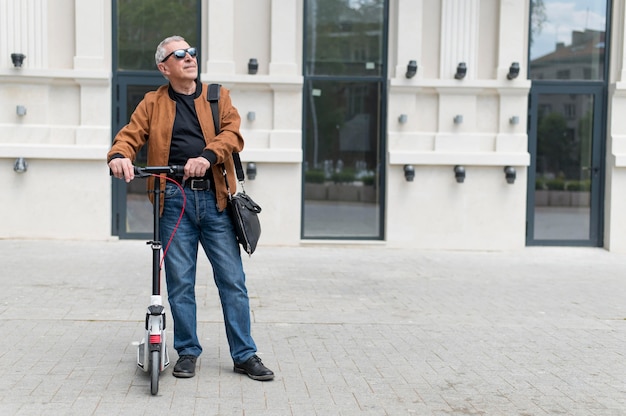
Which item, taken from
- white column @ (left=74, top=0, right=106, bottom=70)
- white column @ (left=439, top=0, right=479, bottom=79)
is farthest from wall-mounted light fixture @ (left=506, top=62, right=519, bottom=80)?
white column @ (left=74, top=0, right=106, bottom=70)

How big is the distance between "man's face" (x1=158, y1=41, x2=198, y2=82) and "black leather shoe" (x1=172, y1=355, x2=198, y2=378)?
1759 mm

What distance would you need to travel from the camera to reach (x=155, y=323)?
5.57 metres

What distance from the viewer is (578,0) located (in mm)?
13711

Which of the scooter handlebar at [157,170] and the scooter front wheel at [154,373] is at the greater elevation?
the scooter handlebar at [157,170]

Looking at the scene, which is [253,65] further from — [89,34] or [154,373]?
[154,373]

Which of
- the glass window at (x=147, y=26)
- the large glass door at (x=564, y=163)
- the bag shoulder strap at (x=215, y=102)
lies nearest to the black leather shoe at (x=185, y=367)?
the bag shoulder strap at (x=215, y=102)

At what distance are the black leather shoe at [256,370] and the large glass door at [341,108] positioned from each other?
7491mm

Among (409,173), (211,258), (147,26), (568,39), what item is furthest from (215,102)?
(568,39)

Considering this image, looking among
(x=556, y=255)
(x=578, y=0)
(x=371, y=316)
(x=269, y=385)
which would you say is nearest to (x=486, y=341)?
(x=371, y=316)

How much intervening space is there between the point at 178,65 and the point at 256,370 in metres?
1.95

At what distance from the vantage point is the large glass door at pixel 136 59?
13.1 meters

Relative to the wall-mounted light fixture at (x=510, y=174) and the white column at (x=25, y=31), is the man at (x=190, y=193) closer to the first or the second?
the white column at (x=25, y=31)

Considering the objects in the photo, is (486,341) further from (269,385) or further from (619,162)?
(619,162)

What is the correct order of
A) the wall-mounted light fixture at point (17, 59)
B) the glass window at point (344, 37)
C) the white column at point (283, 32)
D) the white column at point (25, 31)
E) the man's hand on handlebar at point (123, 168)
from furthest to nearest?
the glass window at point (344, 37), the white column at point (283, 32), the white column at point (25, 31), the wall-mounted light fixture at point (17, 59), the man's hand on handlebar at point (123, 168)
